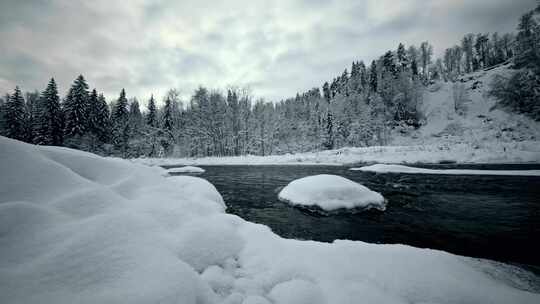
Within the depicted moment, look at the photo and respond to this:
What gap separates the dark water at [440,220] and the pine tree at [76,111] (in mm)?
40748

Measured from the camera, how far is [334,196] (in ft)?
25.5

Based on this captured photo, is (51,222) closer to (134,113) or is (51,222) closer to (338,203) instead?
(338,203)

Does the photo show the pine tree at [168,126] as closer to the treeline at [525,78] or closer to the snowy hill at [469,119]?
the snowy hill at [469,119]

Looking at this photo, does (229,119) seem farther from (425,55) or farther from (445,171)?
(425,55)

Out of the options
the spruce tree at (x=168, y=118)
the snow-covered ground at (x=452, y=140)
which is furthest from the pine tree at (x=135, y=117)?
the snow-covered ground at (x=452, y=140)

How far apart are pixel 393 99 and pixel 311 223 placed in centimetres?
5601

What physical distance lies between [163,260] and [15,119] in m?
54.5

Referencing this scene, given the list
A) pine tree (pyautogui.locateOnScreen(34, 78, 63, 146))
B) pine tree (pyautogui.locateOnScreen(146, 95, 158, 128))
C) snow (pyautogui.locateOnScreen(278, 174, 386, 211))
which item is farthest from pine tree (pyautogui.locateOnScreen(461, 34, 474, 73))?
pine tree (pyautogui.locateOnScreen(34, 78, 63, 146))

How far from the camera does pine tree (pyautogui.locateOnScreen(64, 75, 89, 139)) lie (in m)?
35.8

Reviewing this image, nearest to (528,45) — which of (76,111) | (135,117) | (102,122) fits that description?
(76,111)

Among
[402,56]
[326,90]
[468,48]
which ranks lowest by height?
[326,90]

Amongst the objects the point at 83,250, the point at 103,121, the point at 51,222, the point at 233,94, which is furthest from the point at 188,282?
the point at 103,121

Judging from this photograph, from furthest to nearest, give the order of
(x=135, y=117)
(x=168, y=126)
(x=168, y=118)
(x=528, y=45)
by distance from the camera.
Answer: (x=135, y=117), (x=168, y=118), (x=168, y=126), (x=528, y=45)

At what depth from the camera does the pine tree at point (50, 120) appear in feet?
113
